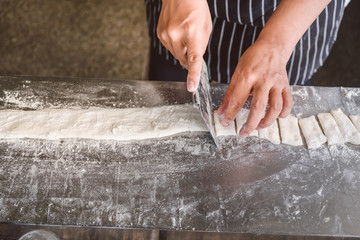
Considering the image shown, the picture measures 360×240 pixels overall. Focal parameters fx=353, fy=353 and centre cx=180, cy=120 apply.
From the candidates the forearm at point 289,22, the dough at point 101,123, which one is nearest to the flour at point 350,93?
the forearm at point 289,22

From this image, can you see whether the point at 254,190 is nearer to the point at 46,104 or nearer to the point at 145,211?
the point at 145,211

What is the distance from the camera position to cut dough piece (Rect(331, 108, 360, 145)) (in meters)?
1.65

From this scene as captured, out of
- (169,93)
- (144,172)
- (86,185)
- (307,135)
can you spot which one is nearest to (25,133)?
(86,185)

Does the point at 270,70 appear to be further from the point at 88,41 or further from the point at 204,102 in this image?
the point at 88,41

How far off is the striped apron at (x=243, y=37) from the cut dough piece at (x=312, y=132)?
38 cm

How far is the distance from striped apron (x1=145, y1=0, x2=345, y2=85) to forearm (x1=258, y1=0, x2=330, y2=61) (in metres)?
0.15

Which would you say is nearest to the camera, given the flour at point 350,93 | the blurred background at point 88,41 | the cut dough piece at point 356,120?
the cut dough piece at point 356,120

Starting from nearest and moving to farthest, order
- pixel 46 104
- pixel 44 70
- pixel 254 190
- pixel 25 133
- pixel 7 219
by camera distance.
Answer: pixel 7 219 → pixel 254 190 → pixel 25 133 → pixel 46 104 → pixel 44 70

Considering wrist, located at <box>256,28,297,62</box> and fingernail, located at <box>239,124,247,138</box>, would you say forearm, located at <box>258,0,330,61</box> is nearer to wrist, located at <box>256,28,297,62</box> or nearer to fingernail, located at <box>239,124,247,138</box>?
wrist, located at <box>256,28,297,62</box>

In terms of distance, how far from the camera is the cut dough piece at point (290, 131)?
1.66 meters

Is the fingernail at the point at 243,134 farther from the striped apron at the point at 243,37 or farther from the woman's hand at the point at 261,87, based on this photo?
the striped apron at the point at 243,37

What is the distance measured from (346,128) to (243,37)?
2.28 ft

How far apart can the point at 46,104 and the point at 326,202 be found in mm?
1391

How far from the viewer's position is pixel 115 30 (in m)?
3.64
